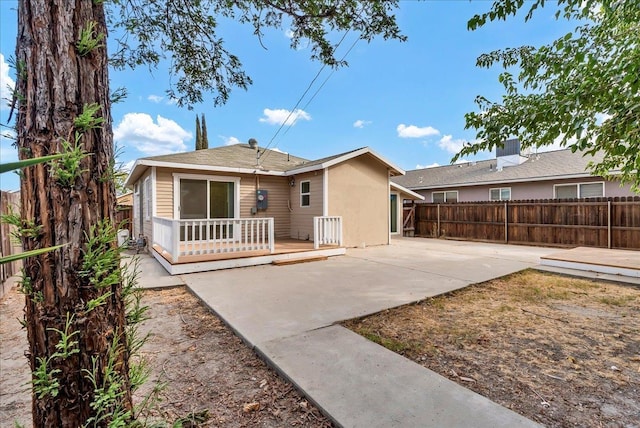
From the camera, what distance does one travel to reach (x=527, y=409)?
1.96 m

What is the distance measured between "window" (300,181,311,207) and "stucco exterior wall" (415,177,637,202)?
9840mm

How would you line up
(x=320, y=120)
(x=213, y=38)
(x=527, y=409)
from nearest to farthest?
(x=527, y=409)
(x=213, y=38)
(x=320, y=120)

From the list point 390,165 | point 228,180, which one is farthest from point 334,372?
point 390,165

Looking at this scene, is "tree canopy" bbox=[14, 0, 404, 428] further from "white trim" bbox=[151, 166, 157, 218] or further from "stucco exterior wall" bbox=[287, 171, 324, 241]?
"stucco exterior wall" bbox=[287, 171, 324, 241]

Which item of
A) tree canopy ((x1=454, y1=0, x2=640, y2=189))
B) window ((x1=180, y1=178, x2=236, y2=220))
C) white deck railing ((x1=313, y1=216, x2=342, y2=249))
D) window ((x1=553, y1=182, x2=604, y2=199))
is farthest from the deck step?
window ((x1=553, y1=182, x2=604, y2=199))

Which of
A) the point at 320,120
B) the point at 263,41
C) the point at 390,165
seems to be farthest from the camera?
the point at 320,120

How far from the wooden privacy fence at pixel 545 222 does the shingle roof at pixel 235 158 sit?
24.1ft

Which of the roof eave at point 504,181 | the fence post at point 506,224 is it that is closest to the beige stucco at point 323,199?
the fence post at point 506,224

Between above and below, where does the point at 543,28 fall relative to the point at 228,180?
above

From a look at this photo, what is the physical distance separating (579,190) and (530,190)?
173 cm

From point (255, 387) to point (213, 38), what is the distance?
389cm

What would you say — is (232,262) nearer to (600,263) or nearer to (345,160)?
(345,160)

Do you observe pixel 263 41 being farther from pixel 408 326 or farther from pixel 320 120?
pixel 320 120

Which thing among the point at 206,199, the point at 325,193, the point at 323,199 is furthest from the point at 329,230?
the point at 206,199
